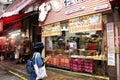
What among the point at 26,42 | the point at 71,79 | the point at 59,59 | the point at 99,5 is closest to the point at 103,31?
the point at 99,5

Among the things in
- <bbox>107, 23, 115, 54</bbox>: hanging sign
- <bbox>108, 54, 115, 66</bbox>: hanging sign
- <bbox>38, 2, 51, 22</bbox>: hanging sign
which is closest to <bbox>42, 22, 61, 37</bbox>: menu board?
<bbox>38, 2, 51, 22</bbox>: hanging sign

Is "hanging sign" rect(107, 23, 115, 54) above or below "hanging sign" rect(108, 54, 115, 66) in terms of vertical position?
above

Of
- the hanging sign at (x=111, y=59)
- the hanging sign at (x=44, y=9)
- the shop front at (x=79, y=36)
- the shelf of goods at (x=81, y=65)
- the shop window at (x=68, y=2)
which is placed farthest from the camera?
the hanging sign at (x=44, y=9)

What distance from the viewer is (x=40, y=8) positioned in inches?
630

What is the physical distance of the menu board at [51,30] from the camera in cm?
1411

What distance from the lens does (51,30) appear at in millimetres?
14984

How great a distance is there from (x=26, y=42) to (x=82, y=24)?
9.01m

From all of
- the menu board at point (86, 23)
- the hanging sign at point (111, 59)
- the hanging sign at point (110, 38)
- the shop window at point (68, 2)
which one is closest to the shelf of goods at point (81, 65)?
the hanging sign at point (111, 59)

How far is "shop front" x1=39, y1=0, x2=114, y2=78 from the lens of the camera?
1070 cm

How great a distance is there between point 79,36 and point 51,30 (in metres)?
2.93

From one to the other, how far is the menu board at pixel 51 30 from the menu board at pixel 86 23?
1.31 meters

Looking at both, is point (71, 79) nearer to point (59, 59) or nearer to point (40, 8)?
point (59, 59)

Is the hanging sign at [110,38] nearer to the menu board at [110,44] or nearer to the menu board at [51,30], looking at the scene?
the menu board at [110,44]

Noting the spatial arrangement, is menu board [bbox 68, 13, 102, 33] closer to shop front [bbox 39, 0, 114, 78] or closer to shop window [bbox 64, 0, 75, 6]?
shop front [bbox 39, 0, 114, 78]
